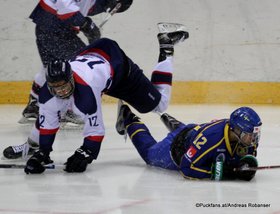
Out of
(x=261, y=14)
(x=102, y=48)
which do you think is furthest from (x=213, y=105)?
(x=102, y=48)

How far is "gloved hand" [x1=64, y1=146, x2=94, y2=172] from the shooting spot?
361 centimetres

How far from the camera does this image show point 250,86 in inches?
259

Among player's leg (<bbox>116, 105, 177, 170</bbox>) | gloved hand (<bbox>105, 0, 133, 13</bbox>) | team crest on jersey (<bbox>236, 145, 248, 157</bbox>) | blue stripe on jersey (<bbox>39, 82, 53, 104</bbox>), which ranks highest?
blue stripe on jersey (<bbox>39, 82, 53, 104</bbox>)

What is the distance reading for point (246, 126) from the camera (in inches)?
124

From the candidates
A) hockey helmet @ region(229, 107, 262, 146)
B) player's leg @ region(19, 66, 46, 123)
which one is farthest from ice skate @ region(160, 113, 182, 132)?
player's leg @ region(19, 66, 46, 123)

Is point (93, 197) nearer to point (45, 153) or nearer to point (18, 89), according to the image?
point (45, 153)

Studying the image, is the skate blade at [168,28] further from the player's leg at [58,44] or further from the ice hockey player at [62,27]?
the player's leg at [58,44]

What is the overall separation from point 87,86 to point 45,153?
0.39 metres

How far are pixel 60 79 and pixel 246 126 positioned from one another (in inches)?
34.8

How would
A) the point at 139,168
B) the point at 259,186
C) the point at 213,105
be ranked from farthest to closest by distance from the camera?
the point at 213,105 < the point at 139,168 < the point at 259,186

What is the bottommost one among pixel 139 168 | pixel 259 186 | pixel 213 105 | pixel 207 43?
pixel 213 105

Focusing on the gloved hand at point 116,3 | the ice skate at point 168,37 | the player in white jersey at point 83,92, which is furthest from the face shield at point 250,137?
the gloved hand at point 116,3

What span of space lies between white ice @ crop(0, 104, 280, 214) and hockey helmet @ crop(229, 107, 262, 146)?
8.8 inches

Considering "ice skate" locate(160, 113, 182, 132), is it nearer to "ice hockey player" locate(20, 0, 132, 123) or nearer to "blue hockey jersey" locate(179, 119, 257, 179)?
"blue hockey jersey" locate(179, 119, 257, 179)
